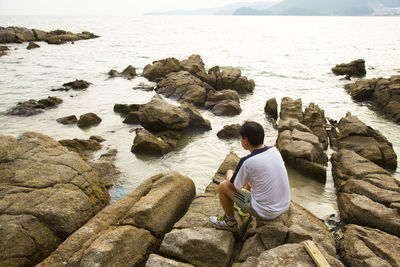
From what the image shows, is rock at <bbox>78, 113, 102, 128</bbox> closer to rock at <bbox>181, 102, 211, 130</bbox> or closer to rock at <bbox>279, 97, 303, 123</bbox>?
rock at <bbox>181, 102, 211, 130</bbox>

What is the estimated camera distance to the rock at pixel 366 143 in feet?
29.5

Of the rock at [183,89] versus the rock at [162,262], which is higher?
the rock at [162,262]

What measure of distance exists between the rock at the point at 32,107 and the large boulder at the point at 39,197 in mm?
7532

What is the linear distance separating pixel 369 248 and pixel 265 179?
2287 millimetres

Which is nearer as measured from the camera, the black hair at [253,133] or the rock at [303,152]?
the black hair at [253,133]

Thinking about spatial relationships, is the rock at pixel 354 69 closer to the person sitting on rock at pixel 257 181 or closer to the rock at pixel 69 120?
the rock at pixel 69 120

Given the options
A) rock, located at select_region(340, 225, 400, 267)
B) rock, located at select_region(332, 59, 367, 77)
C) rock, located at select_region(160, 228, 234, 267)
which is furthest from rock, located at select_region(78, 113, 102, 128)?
rock, located at select_region(332, 59, 367, 77)

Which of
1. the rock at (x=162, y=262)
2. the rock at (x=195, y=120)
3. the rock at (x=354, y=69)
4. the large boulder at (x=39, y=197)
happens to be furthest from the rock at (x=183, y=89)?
the rock at (x=354, y=69)

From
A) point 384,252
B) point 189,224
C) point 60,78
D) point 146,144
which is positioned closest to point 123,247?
point 189,224

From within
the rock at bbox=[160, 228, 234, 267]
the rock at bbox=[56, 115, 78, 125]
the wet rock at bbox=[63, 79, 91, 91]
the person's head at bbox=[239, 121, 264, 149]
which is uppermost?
the person's head at bbox=[239, 121, 264, 149]

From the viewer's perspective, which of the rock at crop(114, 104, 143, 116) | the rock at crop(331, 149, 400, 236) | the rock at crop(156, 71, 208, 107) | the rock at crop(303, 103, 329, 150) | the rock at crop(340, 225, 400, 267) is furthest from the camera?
the rock at crop(156, 71, 208, 107)

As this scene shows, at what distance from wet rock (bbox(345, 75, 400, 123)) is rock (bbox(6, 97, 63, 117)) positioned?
1772cm

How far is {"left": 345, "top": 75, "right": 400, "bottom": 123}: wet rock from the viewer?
14.3 meters

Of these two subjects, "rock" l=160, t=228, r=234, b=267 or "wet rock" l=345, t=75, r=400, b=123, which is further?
"wet rock" l=345, t=75, r=400, b=123
